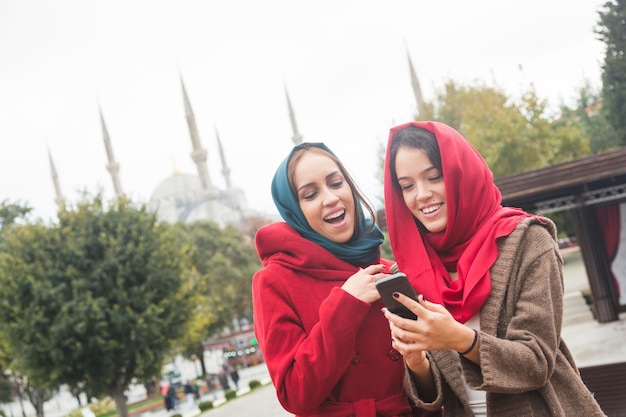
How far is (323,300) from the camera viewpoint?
2180mm

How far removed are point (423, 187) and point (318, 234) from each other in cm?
42

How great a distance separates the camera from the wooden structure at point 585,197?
38.5ft

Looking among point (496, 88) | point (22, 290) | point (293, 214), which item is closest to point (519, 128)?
point (496, 88)

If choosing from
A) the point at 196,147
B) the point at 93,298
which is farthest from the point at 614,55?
the point at 196,147

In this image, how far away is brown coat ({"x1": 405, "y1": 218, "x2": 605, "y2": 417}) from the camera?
1.73 metres

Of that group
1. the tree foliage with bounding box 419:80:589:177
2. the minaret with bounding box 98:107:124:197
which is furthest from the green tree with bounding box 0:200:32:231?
the minaret with bounding box 98:107:124:197

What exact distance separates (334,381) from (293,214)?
0.60 meters

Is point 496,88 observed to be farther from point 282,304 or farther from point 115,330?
point 282,304

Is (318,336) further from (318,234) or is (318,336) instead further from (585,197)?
(585,197)

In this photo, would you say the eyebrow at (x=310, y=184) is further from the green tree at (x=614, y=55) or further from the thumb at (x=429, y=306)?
the green tree at (x=614, y=55)

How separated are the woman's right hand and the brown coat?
1.09 feet

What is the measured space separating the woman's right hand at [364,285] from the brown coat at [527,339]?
1.09ft

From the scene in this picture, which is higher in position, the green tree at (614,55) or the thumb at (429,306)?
the green tree at (614,55)

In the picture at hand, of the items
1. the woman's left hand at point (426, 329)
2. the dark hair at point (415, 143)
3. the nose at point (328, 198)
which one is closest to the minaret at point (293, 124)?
the nose at point (328, 198)
